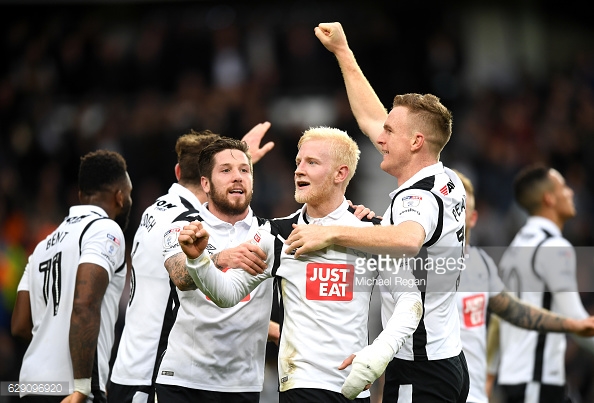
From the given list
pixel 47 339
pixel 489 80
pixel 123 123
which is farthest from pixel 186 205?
pixel 489 80

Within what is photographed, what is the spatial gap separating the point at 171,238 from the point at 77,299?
1.12 m

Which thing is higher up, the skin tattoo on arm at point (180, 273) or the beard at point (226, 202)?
the beard at point (226, 202)

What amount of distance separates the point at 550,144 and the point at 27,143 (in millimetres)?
9971

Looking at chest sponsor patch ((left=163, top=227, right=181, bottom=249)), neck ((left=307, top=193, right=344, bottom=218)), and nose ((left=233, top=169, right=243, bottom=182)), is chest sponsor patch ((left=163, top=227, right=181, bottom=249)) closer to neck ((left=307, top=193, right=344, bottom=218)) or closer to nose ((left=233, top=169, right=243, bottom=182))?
nose ((left=233, top=169, right=243, bottom=182))

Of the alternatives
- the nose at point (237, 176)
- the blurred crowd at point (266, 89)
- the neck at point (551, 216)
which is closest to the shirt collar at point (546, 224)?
the neck at point (551, 216)

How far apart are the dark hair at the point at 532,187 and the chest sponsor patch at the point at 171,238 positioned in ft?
15.4

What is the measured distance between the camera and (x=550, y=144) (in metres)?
16.2

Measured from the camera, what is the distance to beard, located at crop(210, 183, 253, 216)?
632cm

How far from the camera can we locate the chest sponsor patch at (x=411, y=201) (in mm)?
5410

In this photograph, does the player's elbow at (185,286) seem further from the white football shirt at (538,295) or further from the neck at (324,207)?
the white football shirt at (538,295)

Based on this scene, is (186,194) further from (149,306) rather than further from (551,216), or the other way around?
(551,216)

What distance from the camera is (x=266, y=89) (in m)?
17.8

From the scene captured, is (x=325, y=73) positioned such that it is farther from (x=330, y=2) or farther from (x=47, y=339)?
(x=47, y=339)

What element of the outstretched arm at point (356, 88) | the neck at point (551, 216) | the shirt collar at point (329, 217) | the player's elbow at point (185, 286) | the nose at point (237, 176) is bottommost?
the player's elbow at point (185, 286)
